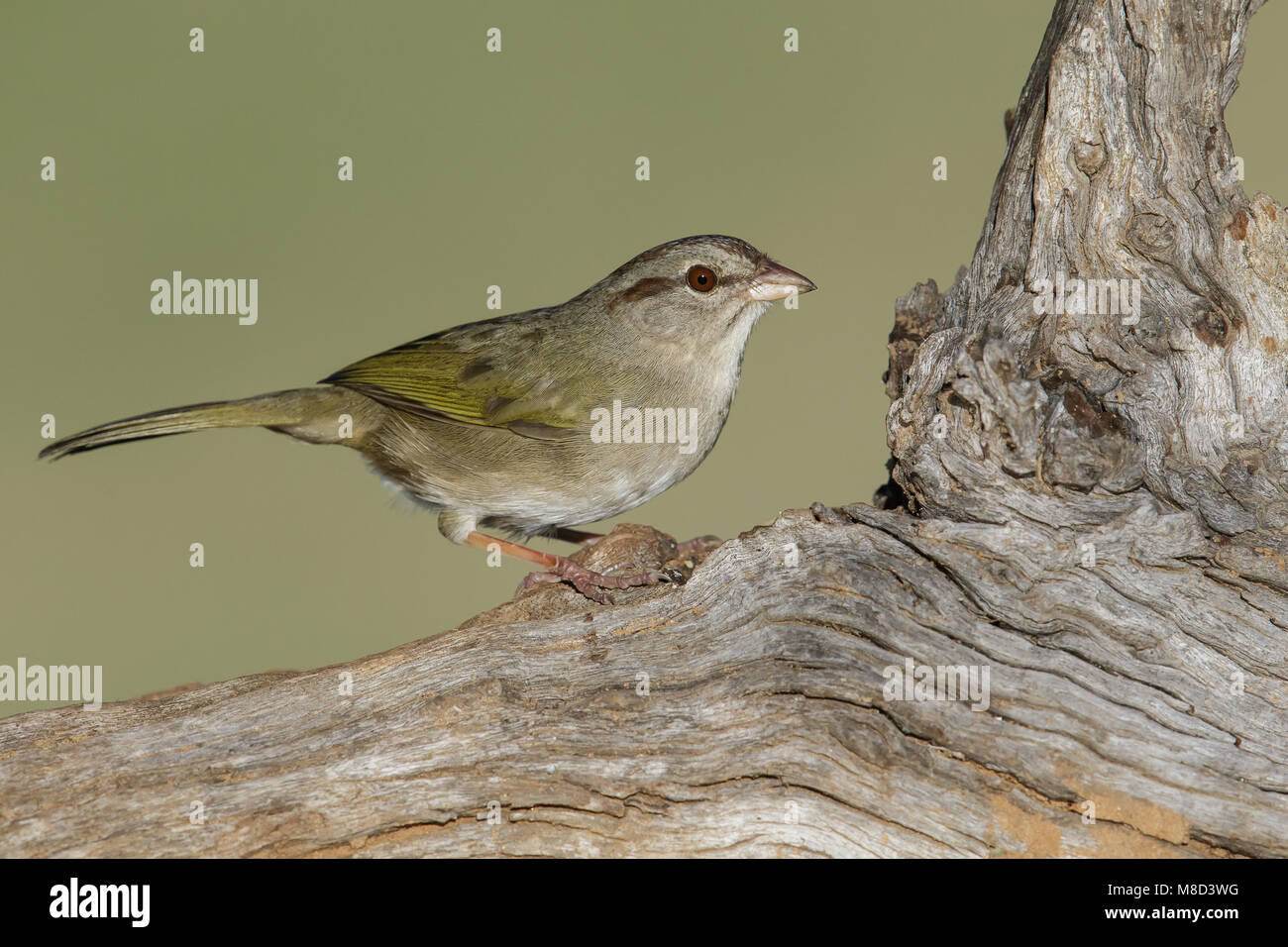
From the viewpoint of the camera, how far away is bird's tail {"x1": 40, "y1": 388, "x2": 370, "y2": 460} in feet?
19.3

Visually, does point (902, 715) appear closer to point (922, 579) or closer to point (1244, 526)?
point (922, 579)

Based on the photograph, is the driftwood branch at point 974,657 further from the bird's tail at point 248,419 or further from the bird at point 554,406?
the bird's tail at point 248,419

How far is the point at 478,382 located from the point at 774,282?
1.76 meters

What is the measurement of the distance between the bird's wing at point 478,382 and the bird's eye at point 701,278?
83 centimetres

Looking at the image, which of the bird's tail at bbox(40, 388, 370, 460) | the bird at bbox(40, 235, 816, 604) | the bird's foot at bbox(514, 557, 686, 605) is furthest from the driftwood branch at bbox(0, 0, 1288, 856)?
the bird's tail at bbox(40, 388, 370, 460)

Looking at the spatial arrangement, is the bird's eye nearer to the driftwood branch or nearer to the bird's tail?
the driftwood branch

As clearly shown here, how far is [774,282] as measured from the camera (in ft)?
18.3

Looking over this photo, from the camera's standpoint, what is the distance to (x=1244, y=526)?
4.21 m

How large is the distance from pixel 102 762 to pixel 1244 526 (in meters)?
4.62

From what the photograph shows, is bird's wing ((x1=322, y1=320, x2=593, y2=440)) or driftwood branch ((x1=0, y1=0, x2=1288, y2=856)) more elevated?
bird's wing ((x1=322, y1=320, x2=593, y2=440))

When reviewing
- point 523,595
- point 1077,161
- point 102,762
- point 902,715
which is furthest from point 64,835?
→ point 1077,161

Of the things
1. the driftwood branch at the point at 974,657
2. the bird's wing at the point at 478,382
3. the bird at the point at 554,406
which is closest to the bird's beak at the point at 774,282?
the bird at the point at 554,406

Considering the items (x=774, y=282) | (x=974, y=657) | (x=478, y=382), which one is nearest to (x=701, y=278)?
(x=774, y=282)

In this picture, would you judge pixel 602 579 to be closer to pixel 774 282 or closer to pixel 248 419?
pixel 774 282
